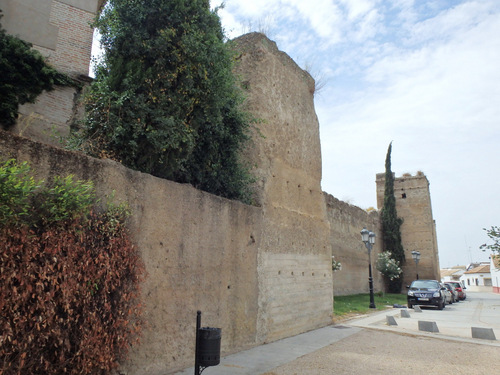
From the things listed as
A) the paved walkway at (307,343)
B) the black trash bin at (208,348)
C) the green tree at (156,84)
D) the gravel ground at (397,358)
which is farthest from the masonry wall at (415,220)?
the black trash bin at (208,348)

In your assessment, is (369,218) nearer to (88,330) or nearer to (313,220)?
(313,220)

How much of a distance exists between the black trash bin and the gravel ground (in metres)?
1.78

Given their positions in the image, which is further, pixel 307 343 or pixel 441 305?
pixel 441 305

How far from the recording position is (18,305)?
3262 millimetres

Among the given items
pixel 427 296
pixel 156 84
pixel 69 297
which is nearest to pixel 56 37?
pixel 156 84

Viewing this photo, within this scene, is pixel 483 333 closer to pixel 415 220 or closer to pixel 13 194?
pixel 13 194

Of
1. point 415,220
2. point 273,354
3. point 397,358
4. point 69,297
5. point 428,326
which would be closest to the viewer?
point 69,297

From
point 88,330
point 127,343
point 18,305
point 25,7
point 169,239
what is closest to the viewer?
point 18,305

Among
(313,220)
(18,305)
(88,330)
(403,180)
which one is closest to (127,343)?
(88,330)

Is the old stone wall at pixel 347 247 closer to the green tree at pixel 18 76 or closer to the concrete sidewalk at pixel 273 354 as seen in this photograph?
the concrete sidewalk at pixel 273 354

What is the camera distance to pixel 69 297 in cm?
365

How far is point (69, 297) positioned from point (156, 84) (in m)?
3.70

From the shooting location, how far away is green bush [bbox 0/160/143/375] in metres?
3.24

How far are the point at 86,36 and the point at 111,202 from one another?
8023mm
